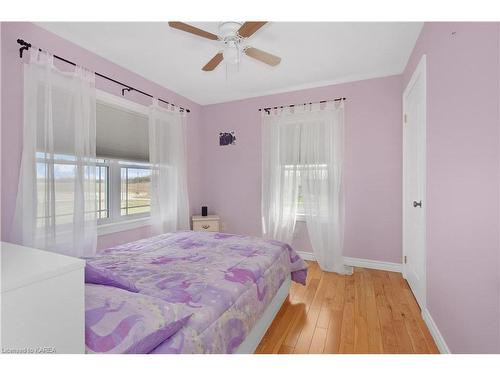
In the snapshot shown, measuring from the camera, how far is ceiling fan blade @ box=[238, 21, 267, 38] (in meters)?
1.72

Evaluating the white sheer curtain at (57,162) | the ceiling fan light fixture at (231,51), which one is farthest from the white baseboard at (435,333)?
the white sheer curtain at (57,162)

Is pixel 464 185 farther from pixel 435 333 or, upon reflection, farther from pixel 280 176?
pixel 280 176

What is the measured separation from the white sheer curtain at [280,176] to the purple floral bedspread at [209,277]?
1206 millimetres

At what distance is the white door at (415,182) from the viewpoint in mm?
2158

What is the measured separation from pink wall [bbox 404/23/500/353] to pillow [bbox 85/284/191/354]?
4.91 ft

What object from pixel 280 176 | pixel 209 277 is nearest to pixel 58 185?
pixel 209 277

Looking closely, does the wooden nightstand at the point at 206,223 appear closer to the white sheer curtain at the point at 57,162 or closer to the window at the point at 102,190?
the window at the point at 102,190

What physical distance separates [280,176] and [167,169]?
168 cm

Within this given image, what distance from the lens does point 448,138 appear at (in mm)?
1646

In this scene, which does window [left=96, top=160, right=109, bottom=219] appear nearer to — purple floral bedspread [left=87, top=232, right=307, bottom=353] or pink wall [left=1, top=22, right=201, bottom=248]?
pink wall [left=1, top=22, right=201, bottom=248]

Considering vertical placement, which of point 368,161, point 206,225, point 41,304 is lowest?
point 206,225

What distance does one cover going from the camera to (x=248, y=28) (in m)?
1.79

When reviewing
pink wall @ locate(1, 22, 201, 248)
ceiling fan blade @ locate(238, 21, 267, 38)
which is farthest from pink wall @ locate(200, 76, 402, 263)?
pink wall @ locate(1, 22, 201, 248)
